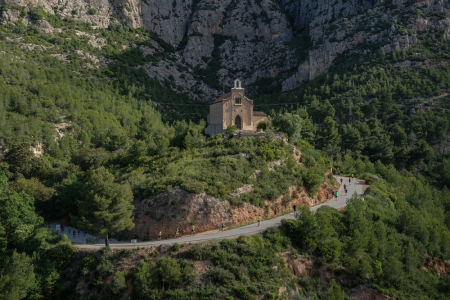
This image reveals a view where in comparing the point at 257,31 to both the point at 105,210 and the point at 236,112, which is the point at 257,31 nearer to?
the point at 236,112

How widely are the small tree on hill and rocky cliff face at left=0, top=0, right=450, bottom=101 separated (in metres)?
85.2

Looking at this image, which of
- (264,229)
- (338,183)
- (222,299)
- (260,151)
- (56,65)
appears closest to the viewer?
(222,299)

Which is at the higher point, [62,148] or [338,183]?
[62,148]

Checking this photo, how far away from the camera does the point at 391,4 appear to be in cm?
11281

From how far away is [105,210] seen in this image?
114 feet

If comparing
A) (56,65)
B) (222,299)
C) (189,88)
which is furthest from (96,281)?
(189,88)

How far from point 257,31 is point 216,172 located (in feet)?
367

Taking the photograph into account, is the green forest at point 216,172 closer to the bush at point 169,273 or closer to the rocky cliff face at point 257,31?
the bush at point 169,273

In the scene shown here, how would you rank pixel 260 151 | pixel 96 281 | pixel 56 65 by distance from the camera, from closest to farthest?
pixel 96 281 < pixel 260 151 < pixel 56 65

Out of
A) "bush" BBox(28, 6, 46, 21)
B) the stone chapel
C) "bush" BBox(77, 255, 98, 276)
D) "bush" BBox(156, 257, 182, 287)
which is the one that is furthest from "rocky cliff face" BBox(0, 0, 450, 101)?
"bush" BBox(156, 257, 182, 287)

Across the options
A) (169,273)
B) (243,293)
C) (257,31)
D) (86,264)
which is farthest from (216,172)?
(257,31)

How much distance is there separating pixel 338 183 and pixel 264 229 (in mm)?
21724

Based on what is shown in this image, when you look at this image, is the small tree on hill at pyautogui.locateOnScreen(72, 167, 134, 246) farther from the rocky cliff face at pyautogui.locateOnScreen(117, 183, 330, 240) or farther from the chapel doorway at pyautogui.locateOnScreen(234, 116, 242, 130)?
the chapel doorway at pyautogui.locateOnScreen(234, 116, 242, 130)

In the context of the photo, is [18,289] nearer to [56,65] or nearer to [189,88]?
[56,65]
